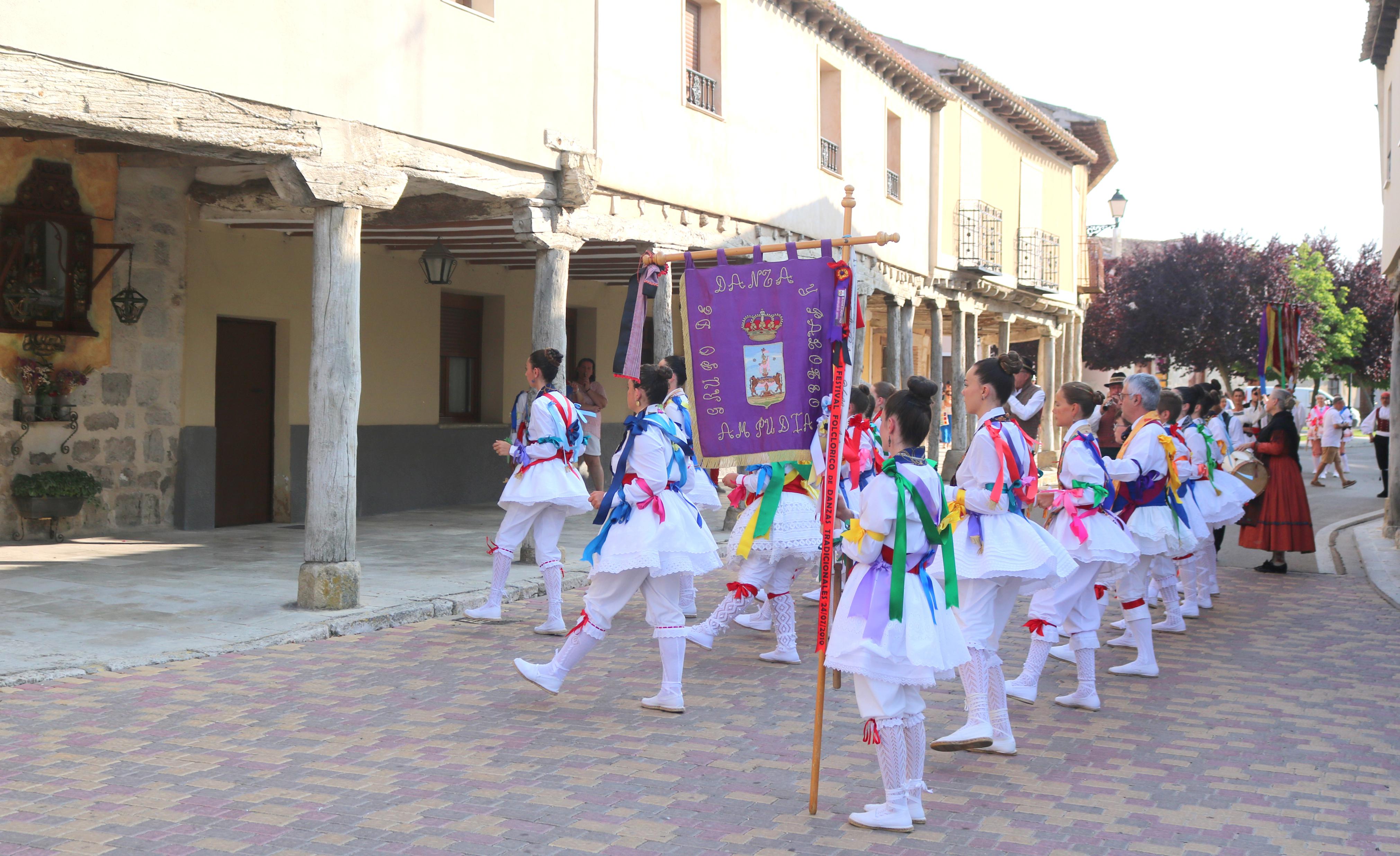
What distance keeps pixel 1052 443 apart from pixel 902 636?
26904mm

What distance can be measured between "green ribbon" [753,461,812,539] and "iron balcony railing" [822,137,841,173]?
1015cm

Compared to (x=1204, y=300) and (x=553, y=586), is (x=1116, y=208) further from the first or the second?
(x=553, y=586)

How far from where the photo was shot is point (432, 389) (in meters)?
15.4

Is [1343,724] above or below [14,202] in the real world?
below

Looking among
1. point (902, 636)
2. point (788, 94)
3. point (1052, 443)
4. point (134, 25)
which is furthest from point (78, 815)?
point (1052, 443)

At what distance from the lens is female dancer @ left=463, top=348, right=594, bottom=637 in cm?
811

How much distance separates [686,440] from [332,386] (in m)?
2.77

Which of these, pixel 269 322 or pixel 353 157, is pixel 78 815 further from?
pixel 269 322

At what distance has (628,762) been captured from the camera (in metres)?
5.24

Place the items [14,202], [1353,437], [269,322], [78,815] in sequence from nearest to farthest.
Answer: [78,815], [14,202], [269,322], [1353,437]

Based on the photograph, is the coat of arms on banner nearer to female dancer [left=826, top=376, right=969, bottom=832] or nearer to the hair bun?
the hair bun

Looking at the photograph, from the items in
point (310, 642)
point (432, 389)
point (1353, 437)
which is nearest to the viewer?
point (310, 642)

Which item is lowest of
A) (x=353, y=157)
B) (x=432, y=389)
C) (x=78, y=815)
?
(x=78, y=815)

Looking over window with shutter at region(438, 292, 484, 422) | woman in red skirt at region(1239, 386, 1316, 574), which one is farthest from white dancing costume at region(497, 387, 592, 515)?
window with shutter at region(438, 292, 484, 422)
